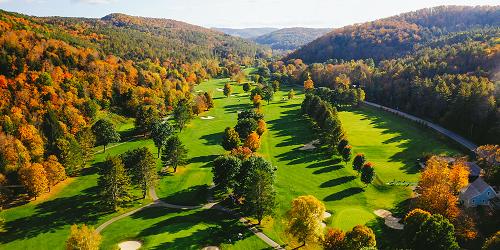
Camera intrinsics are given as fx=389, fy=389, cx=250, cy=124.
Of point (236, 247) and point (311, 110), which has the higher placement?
point (311, 110)

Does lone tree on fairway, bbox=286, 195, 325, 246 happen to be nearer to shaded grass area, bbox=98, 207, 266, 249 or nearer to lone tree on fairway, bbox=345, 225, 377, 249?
shaded grass area, bbox=98, 207, 266, 249

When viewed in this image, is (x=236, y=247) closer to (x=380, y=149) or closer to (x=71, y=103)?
(x=380, y=149)

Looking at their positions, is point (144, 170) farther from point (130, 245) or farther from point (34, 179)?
point (34, 179)

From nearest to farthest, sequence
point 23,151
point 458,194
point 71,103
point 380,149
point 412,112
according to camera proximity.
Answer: point 458,194 → point 23,151 → point 380,149 → point 71,103 → point 412,112

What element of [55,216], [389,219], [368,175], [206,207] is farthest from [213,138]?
[389,219]

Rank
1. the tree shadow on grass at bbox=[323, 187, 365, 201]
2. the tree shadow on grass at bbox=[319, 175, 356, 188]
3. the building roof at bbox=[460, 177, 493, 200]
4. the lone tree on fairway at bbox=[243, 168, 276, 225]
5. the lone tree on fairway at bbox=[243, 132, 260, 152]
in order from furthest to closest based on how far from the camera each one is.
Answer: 1. the lone tree on fairway at bbox=[243, 132, 260, 152]
2. the tree shadow on grass at bbox=[319, 175, 356, 188]
3. the tree shadow on grass at bbox=[323, 187, 365, 201]
4. the building roof at bbox=[460, 177, 493, 200]
5. the lone tree on fairway at bbox=[243, 168, 276, 225]

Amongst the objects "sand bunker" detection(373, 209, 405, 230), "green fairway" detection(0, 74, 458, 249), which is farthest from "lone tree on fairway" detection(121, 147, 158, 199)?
"sand bunker" detection(373, 209, 405, 230)

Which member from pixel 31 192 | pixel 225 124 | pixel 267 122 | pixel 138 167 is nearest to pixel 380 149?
pixel 267 122
